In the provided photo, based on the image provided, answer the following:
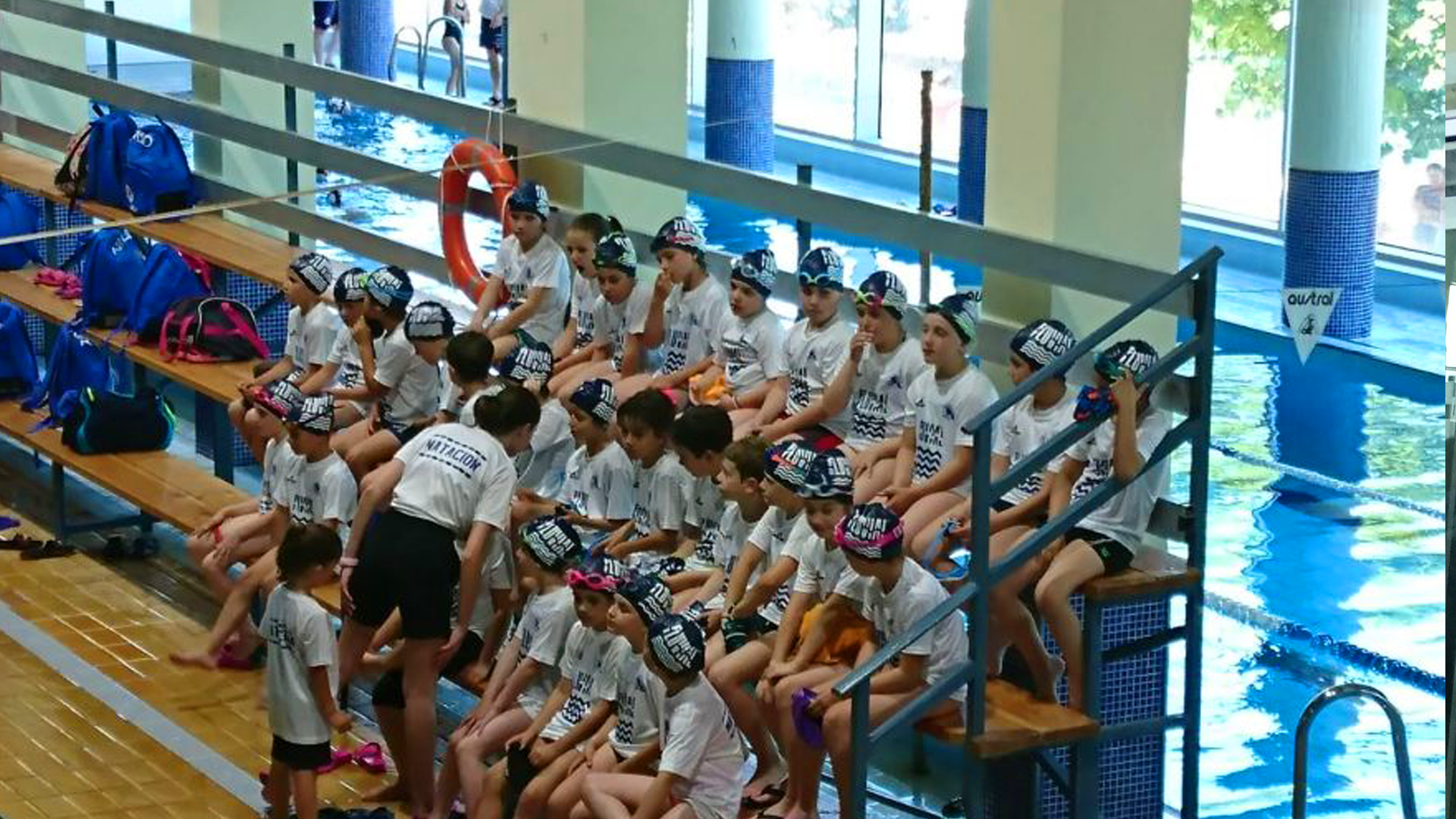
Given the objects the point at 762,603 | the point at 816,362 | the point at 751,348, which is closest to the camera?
the point at 762,603

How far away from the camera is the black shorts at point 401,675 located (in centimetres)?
902

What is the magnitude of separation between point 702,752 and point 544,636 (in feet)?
3.30

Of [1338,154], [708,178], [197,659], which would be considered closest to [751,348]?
[708,178]

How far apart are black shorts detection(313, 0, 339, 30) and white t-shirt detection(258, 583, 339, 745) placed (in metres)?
19.6

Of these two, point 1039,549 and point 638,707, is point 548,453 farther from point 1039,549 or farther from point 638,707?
point 1039,549

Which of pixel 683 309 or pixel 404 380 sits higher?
pixel 683 309

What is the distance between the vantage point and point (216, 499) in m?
11.3

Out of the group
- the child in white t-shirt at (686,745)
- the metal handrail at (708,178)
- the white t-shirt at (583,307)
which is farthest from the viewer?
the white t-shirt at (583,307)

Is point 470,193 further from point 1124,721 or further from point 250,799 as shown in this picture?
point 1124,721

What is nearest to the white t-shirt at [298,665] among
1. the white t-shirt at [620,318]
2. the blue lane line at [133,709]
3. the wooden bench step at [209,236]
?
the blue lane line at [133,709]

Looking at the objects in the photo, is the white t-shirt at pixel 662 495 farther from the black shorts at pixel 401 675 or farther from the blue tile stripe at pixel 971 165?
the blue tile stripe at pixel 971 165

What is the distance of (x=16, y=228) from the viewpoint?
1496cm

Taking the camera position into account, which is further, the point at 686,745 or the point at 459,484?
the point at 459,484

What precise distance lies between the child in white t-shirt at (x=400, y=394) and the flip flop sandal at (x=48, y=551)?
94.2 inches
